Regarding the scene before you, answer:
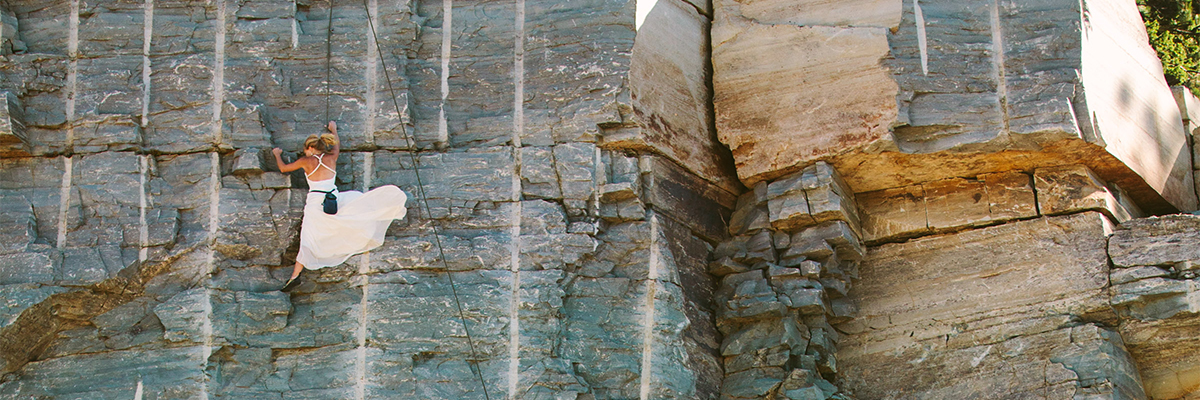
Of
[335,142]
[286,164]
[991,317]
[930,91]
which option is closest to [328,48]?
[335,142]

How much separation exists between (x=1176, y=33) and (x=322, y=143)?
9270mm

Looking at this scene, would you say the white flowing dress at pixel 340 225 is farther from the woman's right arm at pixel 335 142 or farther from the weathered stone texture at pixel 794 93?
the weathered stone texture at pixel 794 93

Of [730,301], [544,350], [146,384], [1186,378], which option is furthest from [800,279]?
[146,384]

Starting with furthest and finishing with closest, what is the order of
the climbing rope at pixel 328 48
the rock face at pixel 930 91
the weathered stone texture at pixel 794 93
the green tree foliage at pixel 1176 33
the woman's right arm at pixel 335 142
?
the green tree foliage at pixel 1176 33, the weathered stone texture at pixel 794 93, the climbing rope at pixel 328 48, the rock face at pixel 930 91, the woman's right arm at pixel 335 142

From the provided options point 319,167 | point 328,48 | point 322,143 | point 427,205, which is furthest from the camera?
point 328,48

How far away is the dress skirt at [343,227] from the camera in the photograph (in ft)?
36.4

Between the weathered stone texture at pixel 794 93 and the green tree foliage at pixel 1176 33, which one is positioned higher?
the green tree foliage at pixel 1176 33

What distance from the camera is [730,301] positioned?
38.3ft

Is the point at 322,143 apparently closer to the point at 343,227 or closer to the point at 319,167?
the point at 319,167

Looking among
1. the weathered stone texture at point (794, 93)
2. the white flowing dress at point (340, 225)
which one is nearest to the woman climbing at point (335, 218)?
the white flowing dress at point (340, 225)

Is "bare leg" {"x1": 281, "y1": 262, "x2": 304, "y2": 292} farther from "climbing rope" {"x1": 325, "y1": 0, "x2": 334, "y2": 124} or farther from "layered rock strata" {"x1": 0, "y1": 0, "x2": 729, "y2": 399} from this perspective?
"climbing rope" {"x1": 325, "y1": 0, "x2": 334, "y2": 124}

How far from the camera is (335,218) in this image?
11078 millimetres

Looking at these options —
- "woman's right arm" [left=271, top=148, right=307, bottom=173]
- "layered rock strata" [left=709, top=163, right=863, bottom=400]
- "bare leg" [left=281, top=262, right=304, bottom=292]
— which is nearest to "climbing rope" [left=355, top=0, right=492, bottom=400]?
"woman's right arm" [left=271, top=148, right=307, bottom=173]

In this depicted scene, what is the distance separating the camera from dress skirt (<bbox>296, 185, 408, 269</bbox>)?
1110 centimetres
